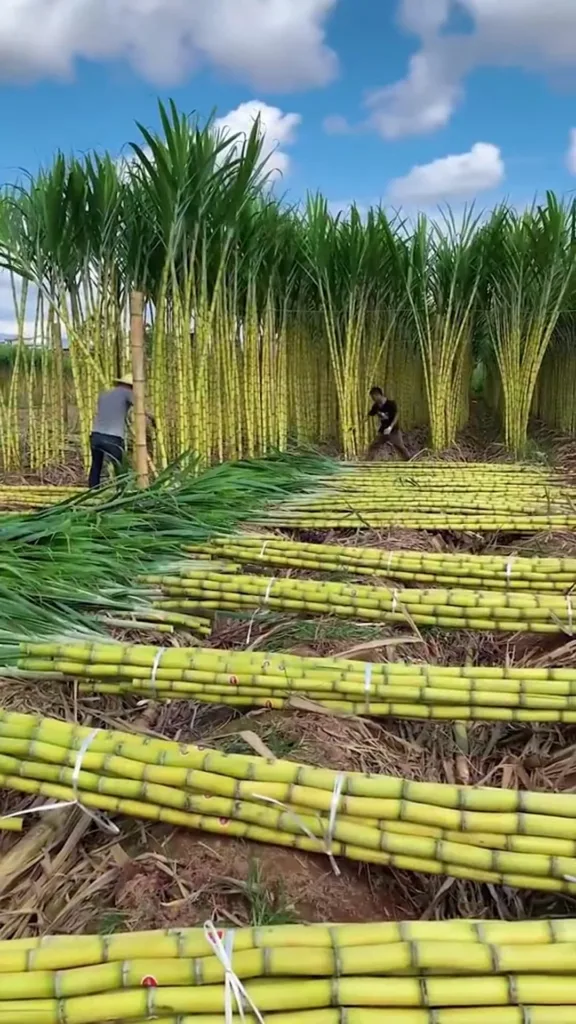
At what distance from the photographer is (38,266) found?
6.31 meters

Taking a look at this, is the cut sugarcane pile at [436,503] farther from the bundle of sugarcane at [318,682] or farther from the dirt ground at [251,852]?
the bundle of sugarcane at [318,682]

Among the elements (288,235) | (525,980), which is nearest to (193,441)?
(288,235)

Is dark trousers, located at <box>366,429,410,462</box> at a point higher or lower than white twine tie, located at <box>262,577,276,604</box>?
higher

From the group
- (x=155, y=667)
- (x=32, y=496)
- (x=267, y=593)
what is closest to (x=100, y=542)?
(x=267, y=593)

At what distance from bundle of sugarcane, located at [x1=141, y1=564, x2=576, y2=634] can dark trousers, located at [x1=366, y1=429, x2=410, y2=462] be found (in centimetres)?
509

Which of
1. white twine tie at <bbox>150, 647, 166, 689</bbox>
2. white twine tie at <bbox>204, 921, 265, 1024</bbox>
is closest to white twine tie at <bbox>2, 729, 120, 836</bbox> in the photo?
white twine tie at <bbox>150, 647, 166, 689</bbox>

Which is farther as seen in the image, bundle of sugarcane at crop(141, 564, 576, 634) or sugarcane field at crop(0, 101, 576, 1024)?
bundle of sugarcane at crop(141, 564, 576, 634)

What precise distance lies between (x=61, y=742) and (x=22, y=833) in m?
0.23

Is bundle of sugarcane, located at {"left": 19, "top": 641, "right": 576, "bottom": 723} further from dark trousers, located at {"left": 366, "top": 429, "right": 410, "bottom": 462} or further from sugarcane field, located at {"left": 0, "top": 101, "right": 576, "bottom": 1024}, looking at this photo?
dark trousers, located at {"left": 366, "top": 429, "right": 410, "bottom": 462}

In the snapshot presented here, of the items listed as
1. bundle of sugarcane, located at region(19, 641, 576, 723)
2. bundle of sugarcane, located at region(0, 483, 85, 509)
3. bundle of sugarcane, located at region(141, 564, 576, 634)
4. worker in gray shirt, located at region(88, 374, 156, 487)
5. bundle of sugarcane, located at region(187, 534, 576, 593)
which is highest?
worker in gray shirt, located at region(88, 374, 156, 487)

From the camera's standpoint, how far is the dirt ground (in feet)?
4.74

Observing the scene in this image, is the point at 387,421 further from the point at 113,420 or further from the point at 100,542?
the point at 100,542

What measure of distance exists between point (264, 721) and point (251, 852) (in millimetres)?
489

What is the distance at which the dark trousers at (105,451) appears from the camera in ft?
17.3
